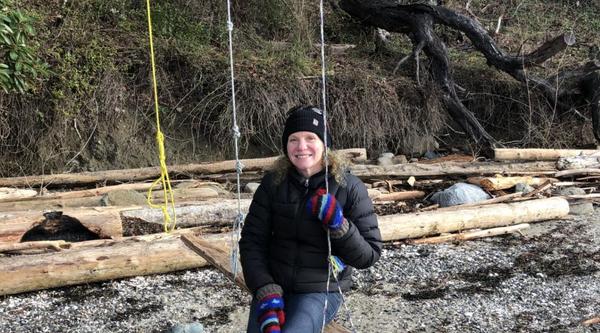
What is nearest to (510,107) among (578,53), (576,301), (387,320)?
(578,53)

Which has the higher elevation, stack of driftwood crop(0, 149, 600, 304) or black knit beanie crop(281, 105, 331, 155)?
black knit beanie crop(281, 105, 331, 155)

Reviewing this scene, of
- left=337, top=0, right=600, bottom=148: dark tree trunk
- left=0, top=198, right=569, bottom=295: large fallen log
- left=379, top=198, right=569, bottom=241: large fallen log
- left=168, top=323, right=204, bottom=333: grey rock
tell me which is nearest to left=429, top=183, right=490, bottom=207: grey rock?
left=379, top=198, right=569, bottom=241: large fallen log

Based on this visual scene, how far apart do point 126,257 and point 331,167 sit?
319cm

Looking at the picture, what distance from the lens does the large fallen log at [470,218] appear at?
22.3ft

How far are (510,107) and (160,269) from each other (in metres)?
7.60

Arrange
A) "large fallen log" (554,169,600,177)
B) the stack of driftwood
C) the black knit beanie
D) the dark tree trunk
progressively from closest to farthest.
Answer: the black knit beanie < the stack of driftwood < "large fallen log" (554,169,600,177) < the dark tree trunk

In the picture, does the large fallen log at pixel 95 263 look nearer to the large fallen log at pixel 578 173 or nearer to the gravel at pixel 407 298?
the gravel at pixel 407 298

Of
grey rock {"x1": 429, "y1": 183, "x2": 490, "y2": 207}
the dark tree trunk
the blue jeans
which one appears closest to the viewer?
the blue jeans

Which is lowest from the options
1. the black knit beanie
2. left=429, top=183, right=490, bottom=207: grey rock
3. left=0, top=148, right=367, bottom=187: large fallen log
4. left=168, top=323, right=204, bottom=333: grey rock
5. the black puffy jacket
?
left=168, top=323, right=204, bottom=333: grey rock

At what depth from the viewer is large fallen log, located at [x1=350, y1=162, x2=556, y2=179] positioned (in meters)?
8.76

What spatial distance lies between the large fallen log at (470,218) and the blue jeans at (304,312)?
3428mm

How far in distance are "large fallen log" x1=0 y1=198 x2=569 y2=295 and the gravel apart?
3.9 inches

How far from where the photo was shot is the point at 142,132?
30.6 feet

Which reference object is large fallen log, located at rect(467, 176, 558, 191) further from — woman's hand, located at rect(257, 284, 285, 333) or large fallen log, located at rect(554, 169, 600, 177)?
woman's hand, located at rect(257, 284, 285, 333)
